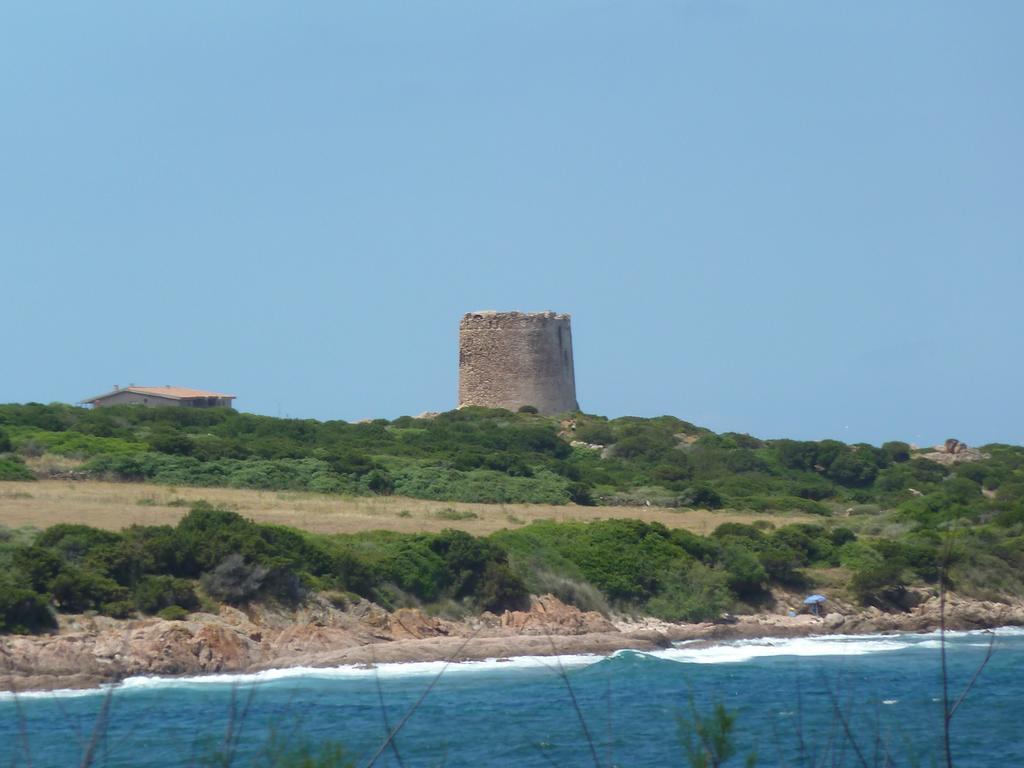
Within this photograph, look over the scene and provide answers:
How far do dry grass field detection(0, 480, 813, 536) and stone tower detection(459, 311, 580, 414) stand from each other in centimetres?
1729

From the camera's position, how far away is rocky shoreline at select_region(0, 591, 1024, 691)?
16.6 meters

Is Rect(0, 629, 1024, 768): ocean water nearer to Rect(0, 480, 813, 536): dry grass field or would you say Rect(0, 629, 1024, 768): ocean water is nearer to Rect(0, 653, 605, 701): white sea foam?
Rect(0, 653, 605, 701): white sea foam

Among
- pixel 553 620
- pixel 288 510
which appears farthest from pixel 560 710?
pixel 288 510

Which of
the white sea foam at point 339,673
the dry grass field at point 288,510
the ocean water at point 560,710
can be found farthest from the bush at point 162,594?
the dry grass field at point 288,510

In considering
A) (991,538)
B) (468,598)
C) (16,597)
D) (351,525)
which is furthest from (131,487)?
(991,538)

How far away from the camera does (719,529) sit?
28016 mm

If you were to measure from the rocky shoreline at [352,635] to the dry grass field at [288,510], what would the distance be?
494 centimetres

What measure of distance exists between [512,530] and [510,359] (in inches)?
974

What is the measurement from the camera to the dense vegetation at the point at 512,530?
19969mm

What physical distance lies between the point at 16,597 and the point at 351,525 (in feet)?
30.7

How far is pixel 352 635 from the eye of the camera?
19.4 meters

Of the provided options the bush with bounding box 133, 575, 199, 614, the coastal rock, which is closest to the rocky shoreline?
the coastal rock

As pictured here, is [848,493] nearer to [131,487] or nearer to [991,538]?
[991,538]

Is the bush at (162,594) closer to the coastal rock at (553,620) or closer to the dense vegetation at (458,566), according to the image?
the dense vegetation at (458,566)
